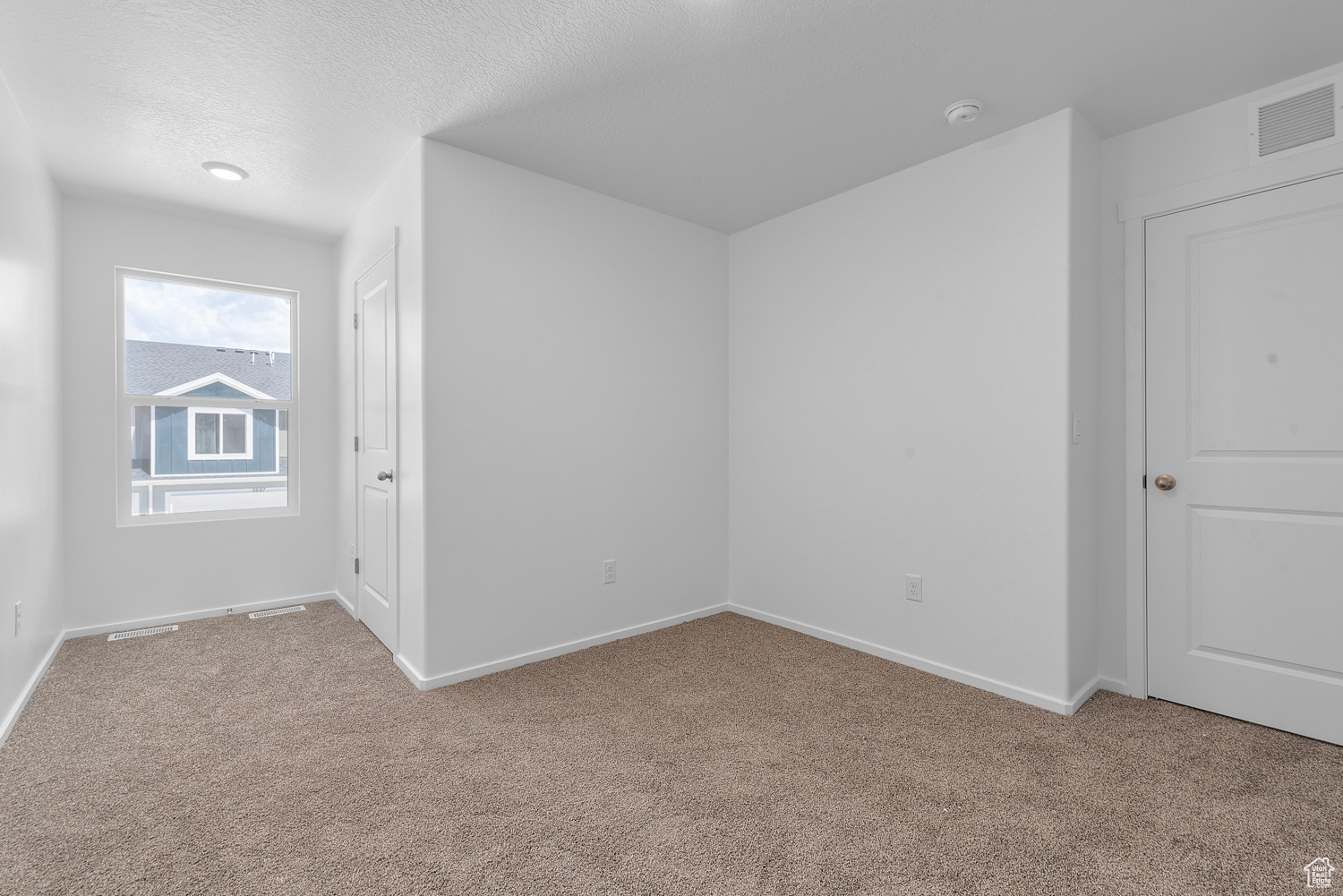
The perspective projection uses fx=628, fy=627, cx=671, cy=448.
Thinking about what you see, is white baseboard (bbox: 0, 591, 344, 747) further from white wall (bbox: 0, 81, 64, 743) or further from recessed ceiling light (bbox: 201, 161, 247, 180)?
recessed ceiling light (bbox: 201, 161, 247, 180)

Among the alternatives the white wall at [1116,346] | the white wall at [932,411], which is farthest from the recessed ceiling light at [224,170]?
the white wall at [1116,346]

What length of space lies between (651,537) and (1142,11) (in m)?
2.92

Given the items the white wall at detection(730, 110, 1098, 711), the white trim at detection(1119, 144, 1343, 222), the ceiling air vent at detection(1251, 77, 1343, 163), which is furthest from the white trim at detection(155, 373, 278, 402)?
the ceiling air vent at detection(1251, 77, 1343, 163)

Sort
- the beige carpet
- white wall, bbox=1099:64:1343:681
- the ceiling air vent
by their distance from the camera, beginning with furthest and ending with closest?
white wall, bbox=1099:64:1343:681
the ceiling air vent
the beige carpet

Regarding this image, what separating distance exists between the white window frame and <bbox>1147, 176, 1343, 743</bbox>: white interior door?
483cm

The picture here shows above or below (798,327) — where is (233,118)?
above

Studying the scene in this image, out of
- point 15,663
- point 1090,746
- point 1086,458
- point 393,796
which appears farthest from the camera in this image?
point 1086,458

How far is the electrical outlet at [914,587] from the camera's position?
2.95m

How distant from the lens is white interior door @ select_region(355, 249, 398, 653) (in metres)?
3.05

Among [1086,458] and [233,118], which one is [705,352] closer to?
[1086,458]

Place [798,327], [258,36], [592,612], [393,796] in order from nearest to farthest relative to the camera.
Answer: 1. [393,796]
2. [258,36]
3. [592,612]
4. [798,327]

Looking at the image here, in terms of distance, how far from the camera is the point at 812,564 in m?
3.45

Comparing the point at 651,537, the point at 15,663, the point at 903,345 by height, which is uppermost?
the point at 903,345

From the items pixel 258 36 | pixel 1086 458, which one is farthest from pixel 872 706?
pixel 258 36
